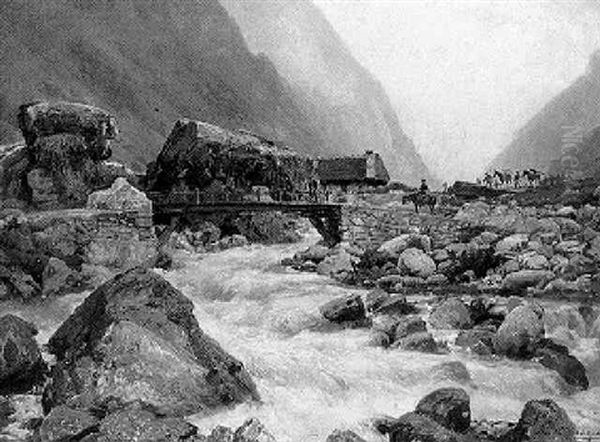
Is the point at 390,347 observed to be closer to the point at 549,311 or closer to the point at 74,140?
the point at 549,311

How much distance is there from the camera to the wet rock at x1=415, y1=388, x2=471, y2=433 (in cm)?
1309

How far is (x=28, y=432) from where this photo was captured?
12438 millimetres

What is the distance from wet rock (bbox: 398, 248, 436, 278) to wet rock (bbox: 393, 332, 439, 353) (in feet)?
37.1

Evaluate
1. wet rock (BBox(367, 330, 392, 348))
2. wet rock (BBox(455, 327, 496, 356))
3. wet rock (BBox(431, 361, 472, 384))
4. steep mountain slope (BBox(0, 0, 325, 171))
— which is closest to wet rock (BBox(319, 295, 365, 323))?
wet rock (BBox(367, 330, 392, 348))

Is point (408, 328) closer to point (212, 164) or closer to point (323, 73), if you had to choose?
point (212, 164)

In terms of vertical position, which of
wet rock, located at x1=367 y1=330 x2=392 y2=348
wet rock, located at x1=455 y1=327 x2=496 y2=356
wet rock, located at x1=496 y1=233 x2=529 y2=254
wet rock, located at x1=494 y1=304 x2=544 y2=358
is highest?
wet rock, located at x1=496 y1=233 x2=529 y2=254

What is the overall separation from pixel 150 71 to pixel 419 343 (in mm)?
101262

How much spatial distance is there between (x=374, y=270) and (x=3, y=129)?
195ft

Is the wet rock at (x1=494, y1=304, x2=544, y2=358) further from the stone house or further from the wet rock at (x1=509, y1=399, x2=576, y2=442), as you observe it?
the stone house

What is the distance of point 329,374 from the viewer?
1611 cm

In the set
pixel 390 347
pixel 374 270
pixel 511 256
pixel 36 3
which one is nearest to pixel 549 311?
pixel 390 347

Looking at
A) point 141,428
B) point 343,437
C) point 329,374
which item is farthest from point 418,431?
point 141,428

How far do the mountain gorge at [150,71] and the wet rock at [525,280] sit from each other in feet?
213

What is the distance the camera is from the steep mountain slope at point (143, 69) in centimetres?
8944
